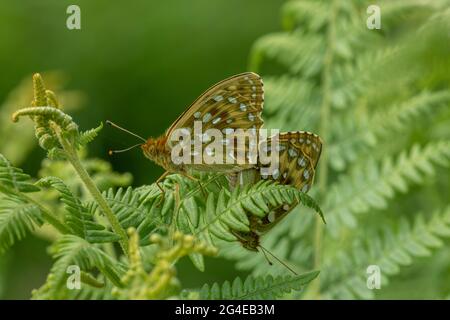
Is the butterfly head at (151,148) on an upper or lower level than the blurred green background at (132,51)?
lower

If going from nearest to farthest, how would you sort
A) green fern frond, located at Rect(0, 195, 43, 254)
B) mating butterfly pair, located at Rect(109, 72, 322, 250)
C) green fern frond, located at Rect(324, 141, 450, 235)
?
green fern frond, located at Rect(0, 195, 43, 254), mating butterfly pair, located at Rect(109, 72, 322, 250), green fern frond, located at Rect(324, 141, 450, 235)

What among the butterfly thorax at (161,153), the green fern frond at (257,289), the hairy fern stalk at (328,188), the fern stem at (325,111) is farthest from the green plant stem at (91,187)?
the fern stem at (325,111)

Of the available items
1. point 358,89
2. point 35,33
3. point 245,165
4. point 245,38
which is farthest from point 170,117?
point 245,165

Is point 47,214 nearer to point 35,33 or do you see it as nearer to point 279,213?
point 279,213

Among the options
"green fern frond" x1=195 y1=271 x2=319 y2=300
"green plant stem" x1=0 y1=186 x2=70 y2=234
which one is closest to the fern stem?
"green fern frond" x1=195 y1=271 x2=319 y2=300

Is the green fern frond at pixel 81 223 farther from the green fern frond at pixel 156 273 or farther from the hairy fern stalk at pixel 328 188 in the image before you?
the green fern frond at pixel 156 273

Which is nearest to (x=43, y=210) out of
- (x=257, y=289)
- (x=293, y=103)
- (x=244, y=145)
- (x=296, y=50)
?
(x=257, y=289)

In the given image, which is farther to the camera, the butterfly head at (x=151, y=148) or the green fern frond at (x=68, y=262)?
the butterfly head at (x=151, y=148)

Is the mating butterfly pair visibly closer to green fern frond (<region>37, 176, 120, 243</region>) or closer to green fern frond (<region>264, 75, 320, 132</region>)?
green fern frond (<region>37, 176, 120, 243</region>)
